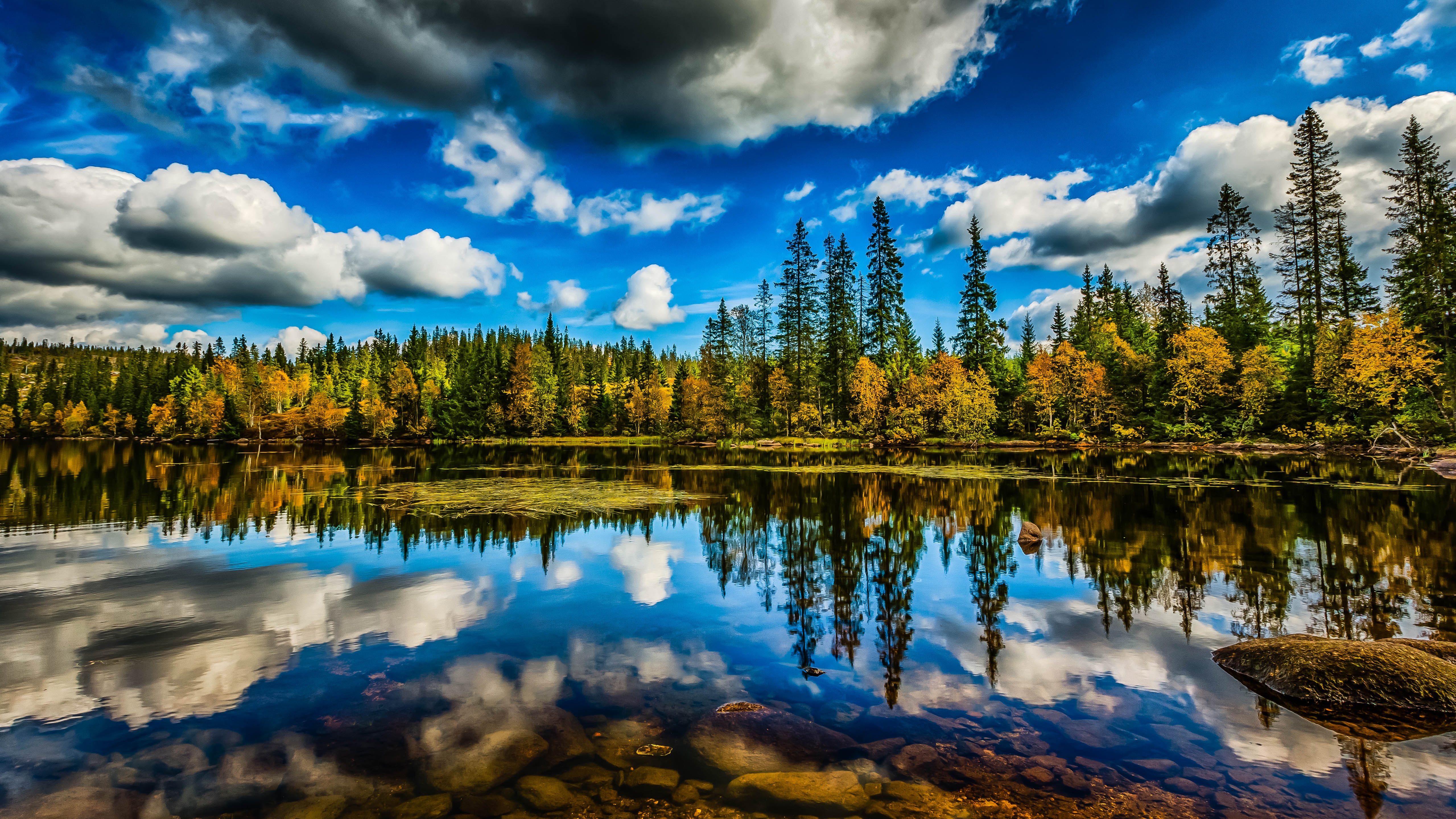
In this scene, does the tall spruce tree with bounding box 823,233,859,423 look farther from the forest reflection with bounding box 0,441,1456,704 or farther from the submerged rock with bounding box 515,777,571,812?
the submerged rock with bounding box 515,777,571,812

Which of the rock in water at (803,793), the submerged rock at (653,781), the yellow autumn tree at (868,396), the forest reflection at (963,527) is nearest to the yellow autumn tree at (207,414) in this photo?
the forest reflection at (963,527)

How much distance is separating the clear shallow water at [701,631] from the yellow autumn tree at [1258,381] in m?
36.4

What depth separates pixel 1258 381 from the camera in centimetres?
5400

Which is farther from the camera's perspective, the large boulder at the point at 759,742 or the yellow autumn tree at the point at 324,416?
the yellow autumn tree at the point at 324,416

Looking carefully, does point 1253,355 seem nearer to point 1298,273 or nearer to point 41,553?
point 1298,273

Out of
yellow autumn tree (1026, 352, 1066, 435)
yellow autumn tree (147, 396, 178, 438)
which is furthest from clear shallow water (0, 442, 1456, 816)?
yellow autumn tree (147, 396, 178, 438)

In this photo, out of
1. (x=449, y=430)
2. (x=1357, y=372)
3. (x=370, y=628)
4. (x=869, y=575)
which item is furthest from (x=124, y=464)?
(x=1357, y=372)

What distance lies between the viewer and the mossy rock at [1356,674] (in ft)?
24.1

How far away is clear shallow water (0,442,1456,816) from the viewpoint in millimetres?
6324

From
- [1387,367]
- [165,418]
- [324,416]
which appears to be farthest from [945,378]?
[165,418]

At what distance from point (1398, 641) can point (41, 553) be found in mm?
29395

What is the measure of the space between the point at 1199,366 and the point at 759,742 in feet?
227

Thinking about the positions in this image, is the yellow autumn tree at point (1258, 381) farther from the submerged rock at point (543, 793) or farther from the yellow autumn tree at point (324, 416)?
the yellow autumn tree at point (324, 416)

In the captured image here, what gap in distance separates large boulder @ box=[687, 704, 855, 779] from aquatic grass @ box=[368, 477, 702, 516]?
16553mm
